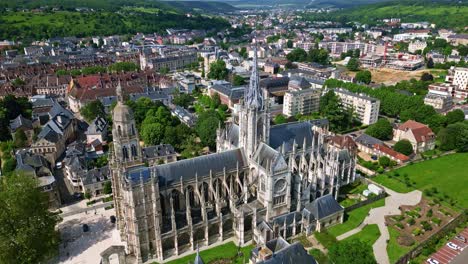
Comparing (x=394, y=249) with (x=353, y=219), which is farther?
(x=353, y=219)

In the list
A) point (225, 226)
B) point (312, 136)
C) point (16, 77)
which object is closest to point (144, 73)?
point (16, 77)

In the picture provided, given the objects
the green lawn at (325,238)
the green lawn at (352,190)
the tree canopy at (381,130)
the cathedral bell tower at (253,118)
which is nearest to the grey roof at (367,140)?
the tree canopy at (381,130)

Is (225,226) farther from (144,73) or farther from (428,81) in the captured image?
(428,81)

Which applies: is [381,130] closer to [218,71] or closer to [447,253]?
[447,253]

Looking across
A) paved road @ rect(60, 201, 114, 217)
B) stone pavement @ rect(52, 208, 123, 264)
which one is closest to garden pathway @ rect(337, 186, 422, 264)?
stone pavement @ rect(52, 208, 123, 264)

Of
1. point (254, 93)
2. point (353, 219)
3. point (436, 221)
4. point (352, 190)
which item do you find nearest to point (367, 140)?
point (352, 190)

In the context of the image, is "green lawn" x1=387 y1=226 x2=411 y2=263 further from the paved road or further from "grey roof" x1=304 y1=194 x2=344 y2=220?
the paved road

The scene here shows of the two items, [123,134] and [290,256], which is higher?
[123,134]
